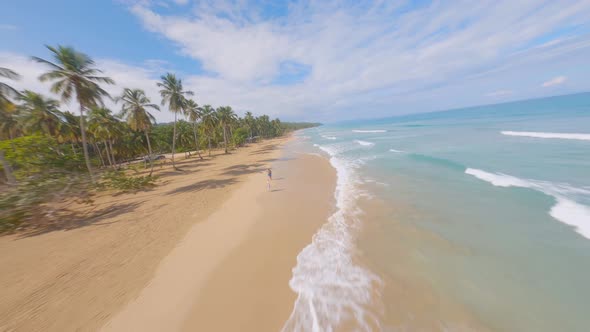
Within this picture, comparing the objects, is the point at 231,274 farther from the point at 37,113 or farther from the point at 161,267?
the point at 37,113

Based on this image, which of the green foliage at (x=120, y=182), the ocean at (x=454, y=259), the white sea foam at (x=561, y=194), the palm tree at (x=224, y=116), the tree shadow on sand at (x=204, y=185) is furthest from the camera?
the palm tree at (x=224, y=116)

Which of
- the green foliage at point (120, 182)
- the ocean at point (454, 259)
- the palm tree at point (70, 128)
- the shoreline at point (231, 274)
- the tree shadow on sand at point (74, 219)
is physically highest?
the palm tree at point (70, 128)

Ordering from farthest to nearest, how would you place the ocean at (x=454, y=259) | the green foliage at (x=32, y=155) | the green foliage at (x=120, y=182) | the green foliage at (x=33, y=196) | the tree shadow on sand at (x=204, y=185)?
the tree shadow on sand at (x=204, y=185)
the green foliage at (x=120, y=182)
the green foliage at (x=32, y=155)
the green foliage at (x=33, y=196)
the ocean at (x=454, y=259)

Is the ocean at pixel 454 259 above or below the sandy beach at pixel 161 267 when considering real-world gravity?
below

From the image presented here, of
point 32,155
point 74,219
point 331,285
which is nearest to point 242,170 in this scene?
point 74,219

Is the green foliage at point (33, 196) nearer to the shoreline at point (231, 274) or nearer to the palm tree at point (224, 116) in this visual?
the shoreline at point (231, 274)

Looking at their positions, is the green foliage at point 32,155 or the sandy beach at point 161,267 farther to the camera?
the green foliage at point 32,155

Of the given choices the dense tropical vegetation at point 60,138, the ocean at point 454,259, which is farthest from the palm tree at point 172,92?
the ocean at point 454,259
